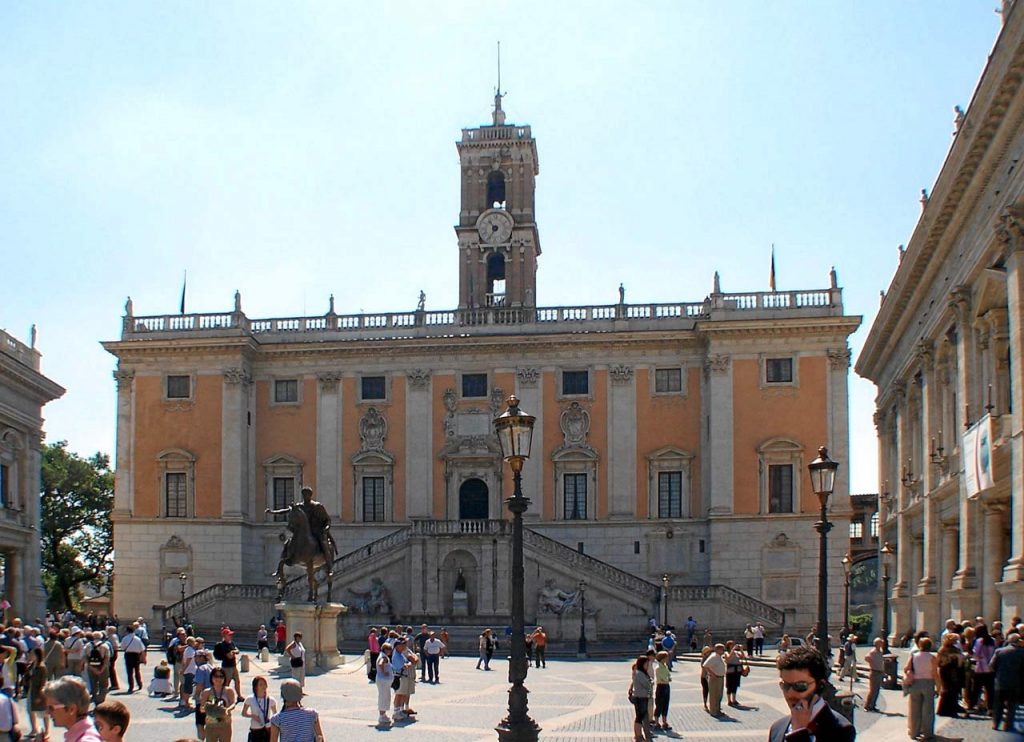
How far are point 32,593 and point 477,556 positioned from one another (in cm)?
1684

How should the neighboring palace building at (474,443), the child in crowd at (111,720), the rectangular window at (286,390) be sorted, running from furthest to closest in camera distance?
the rectangular window at (286,390)
the neighboring palace building at (474,443)
the child in crowd at (111,720)

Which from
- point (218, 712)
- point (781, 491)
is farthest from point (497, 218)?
point (218, 712)

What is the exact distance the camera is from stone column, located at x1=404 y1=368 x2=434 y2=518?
56.4 metres

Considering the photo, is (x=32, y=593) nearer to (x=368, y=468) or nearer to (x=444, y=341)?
(x=368, y=468)

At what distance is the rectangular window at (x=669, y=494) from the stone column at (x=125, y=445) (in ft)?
75.9

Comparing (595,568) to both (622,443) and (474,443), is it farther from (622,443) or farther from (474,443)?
(474,443)

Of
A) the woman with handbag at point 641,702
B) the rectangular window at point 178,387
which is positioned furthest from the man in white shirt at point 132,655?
the rectangular window at point 178,387

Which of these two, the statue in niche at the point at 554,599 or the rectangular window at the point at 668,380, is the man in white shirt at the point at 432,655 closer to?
the statue in niche at the point at 554,599

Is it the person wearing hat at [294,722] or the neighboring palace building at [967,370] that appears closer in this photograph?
the person wearing hat at [294,722]

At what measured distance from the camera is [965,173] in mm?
28250

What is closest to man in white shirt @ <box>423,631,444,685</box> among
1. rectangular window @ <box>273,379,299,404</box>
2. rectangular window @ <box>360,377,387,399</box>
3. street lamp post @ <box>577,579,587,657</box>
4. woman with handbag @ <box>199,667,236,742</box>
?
street lamp post @ <box>577,579,587,657</box>

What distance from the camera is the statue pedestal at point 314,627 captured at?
32969mm

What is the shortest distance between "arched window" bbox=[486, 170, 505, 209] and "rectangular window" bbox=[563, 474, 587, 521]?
48.6 ft

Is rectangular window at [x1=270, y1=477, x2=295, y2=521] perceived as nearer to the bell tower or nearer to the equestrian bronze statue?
the bell tower
